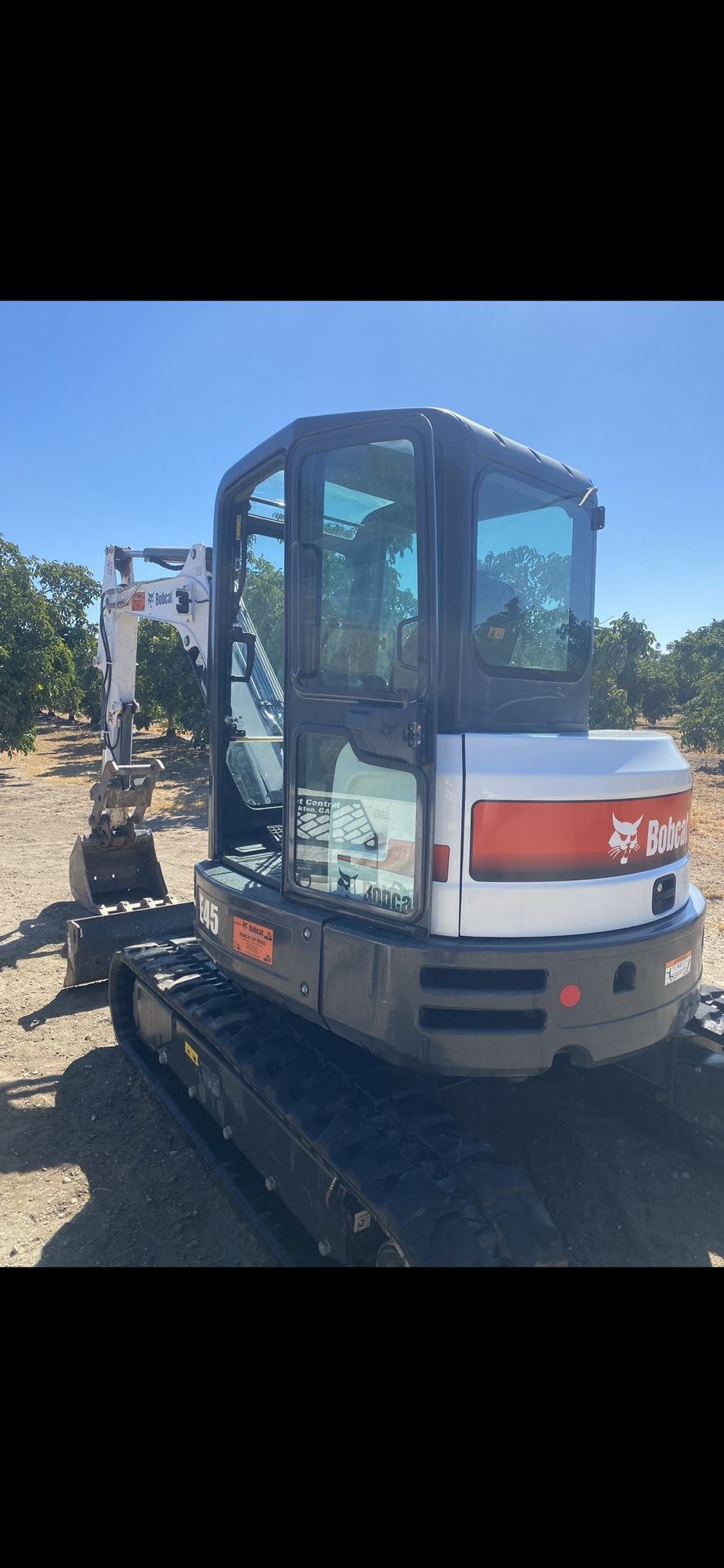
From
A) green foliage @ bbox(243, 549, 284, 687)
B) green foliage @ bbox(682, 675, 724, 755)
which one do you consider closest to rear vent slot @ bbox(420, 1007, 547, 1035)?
green foliage @ bbox(243, 549, 284, 687)

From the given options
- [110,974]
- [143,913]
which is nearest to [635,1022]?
[110,974]

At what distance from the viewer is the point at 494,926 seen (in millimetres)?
2504

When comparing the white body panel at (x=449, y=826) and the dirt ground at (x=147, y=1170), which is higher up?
the white body panel at (x=449, y=826)

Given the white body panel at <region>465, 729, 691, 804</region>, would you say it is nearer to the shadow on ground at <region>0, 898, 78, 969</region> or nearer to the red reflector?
the red reflector

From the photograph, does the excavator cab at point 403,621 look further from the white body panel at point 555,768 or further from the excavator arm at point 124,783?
the excavator arm at point 124,783

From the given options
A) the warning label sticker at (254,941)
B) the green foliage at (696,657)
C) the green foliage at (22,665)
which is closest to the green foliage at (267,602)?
the warning label sticker at (254,941)

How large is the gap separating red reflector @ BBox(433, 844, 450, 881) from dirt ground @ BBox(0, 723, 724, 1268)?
169cm

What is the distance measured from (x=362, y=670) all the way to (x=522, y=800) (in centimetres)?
75

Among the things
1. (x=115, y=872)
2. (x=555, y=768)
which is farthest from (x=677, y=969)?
(x=115, y=872)

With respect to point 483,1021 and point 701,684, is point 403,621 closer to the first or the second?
point 483,1021

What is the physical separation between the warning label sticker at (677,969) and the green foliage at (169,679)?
685 inches

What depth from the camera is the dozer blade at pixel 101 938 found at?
562cm

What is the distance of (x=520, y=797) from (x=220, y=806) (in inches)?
71.7

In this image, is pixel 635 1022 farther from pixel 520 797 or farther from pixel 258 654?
pixel 258 654
